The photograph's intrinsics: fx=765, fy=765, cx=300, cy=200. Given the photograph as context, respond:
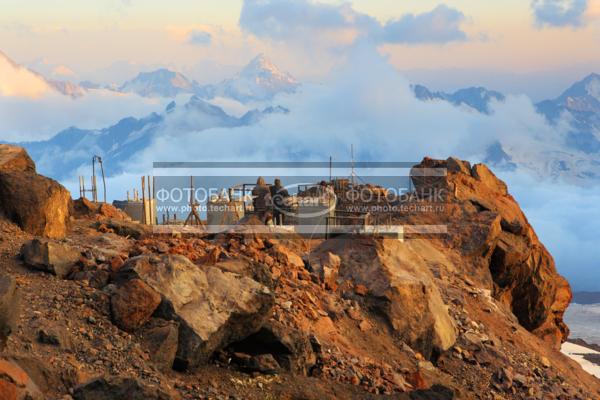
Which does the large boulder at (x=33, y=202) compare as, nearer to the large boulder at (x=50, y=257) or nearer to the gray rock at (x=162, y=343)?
the large boulder at (x=50, y=257)

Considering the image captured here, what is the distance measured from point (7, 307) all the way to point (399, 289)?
396 inches

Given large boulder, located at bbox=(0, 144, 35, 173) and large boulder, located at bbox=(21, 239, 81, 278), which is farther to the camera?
large boulder, located at bbox=(0, 144, 35, 173)

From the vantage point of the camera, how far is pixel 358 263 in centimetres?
1859

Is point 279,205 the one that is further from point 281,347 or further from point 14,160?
point 281,347

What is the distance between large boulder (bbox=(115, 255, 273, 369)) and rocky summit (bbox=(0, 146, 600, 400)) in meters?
0.03

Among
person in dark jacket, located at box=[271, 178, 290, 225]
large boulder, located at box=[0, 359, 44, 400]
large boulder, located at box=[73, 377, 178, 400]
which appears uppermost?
person in dark jacket, located at box=[271, 178, 290, 225]

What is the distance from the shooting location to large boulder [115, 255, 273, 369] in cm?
1205

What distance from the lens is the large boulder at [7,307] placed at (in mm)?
9531

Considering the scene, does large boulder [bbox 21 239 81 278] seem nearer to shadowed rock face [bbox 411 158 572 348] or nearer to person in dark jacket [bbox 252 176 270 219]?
person in dark jacket [bbox 252 176 270 219]

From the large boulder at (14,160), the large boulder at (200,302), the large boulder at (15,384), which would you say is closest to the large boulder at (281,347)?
the large boulder at (200,302)

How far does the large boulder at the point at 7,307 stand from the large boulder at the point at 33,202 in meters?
6.52

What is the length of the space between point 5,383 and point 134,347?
355 centimetres

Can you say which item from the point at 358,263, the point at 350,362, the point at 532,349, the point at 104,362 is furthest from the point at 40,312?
the point at 532,349

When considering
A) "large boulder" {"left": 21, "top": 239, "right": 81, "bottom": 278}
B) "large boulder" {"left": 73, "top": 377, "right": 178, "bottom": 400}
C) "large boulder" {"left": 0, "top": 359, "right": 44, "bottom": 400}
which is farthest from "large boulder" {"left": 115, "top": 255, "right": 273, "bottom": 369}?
"large boulder" {"left": 0, "top": 359, "right": 44, "bottom": 400}
